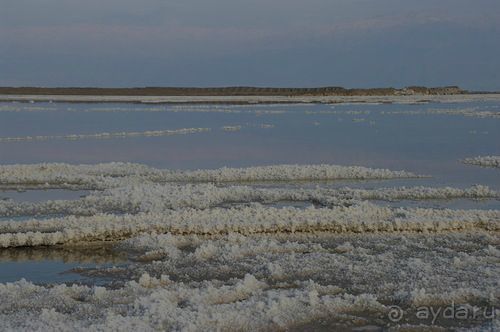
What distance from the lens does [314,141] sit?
3023cm

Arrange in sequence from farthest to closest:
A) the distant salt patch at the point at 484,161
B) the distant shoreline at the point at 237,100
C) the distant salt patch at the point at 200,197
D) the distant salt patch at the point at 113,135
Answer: the distant shoreline at the point at 237,100 → the distant salt patch at the point at 113,135 → the distant salt patch at the point at 484,161 → the distant salt patch at the point at 200,197

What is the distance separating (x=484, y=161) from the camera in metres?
21.8

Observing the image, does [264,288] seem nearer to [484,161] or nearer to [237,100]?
[484,161]

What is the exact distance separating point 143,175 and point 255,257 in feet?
30.7

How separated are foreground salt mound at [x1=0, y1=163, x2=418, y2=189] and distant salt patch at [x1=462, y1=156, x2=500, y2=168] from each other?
11.9ft

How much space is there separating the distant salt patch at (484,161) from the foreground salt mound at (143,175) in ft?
11.9

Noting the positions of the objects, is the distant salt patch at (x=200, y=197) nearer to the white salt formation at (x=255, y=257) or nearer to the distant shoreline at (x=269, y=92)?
the white salt formation at (x=255, y=257)

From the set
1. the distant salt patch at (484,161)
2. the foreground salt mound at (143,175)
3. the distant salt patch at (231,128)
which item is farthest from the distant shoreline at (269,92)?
the foreground salt mound at (143,175)

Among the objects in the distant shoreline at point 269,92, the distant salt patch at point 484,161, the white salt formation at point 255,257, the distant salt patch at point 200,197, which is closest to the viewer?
the white salt formation at point 255,257

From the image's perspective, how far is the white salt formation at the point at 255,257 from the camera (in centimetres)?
778

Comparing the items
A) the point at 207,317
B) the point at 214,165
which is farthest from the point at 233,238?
the point at 214,165

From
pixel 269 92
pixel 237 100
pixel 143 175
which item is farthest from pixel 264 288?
pixel 269 92

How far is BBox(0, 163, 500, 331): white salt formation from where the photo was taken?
7.78 meters

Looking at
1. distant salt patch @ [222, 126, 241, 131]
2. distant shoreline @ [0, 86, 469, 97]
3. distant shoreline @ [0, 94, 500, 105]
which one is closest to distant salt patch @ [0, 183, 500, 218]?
distant salt patch @ [222, 126, 241, 131]
